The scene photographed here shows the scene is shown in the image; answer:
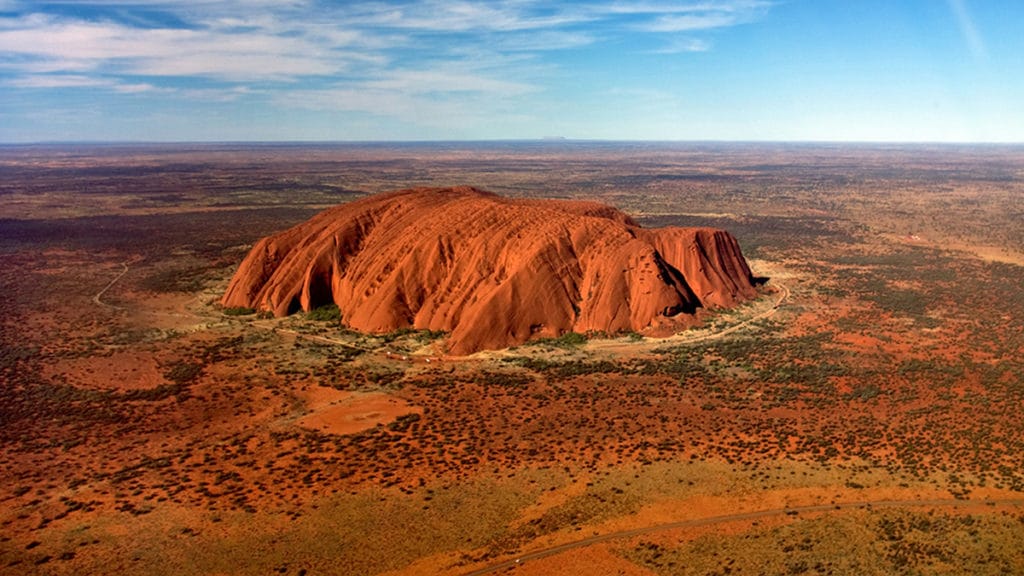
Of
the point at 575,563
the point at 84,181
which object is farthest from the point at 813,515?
the point at 84,181

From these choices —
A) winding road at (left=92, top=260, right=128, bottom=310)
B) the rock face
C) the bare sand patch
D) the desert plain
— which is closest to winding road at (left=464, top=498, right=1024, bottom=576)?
the desert plain

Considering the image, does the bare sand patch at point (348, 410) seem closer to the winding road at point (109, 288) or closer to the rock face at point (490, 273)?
the rock face at point (490, 273)

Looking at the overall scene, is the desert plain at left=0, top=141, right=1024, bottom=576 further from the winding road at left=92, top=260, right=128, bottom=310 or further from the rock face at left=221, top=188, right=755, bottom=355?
the rock face at left=221, top=188, right=755, bottom=355

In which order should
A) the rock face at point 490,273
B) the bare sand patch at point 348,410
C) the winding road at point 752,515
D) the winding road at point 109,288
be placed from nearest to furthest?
the winding road at point 752,515, the bare sand patch at point 348,410, the rock face at point 490,273, the winding road at point 109,288

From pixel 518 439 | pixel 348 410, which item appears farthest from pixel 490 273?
pixel 518 439

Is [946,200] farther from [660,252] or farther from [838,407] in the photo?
[838,407]

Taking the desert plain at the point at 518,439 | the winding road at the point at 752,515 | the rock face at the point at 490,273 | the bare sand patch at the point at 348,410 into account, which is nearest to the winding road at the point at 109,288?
the desert plain at the point at 518,439

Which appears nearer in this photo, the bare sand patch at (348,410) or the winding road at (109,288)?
the bare sand patch at (348,410)
